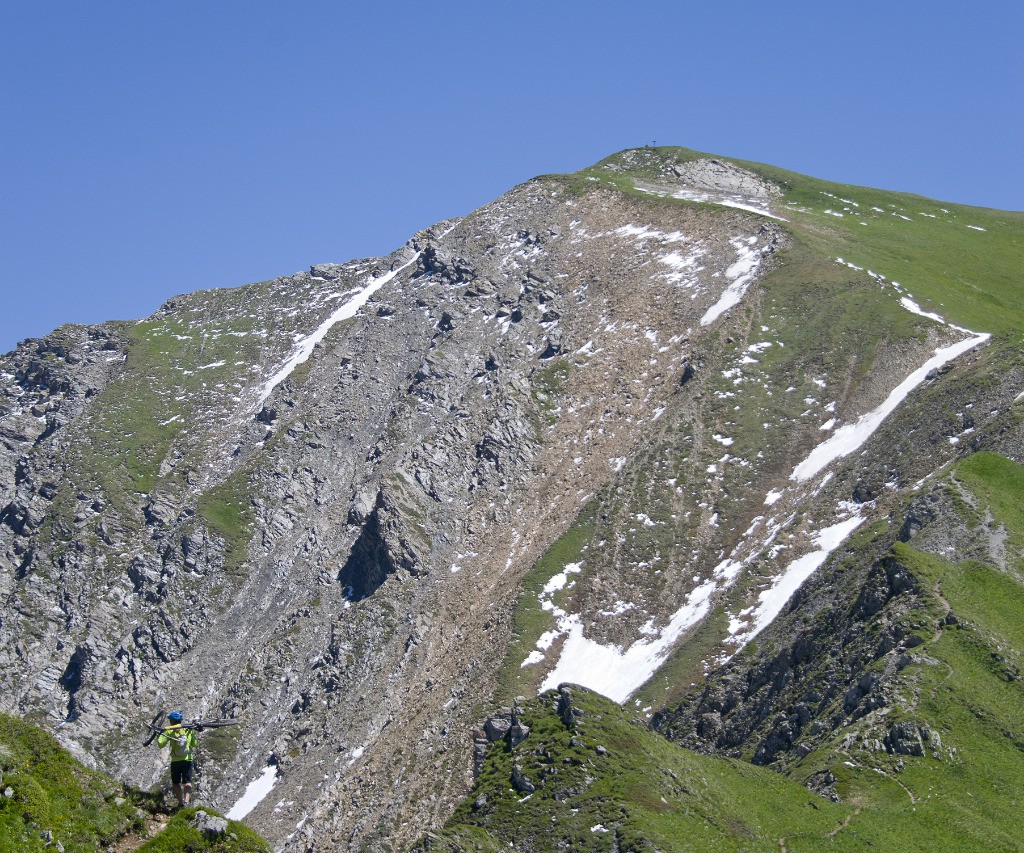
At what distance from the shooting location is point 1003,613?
51875 mm

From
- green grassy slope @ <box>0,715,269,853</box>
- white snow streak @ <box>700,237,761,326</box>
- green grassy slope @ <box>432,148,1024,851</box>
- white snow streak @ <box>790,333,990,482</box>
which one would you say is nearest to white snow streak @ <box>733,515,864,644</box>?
green grassy slope @ <box>432,148,1024,851</box>

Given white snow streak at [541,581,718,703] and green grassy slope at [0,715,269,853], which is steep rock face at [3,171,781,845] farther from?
green grassy slope at [0,715,269,853]

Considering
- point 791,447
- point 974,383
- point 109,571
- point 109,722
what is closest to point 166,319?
point 109,571

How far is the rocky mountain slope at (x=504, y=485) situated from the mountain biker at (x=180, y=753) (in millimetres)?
31468

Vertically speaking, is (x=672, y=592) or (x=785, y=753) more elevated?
(x=672, y=592)

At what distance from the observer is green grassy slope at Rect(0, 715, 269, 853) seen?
18.8 metres

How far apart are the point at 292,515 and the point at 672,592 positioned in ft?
168

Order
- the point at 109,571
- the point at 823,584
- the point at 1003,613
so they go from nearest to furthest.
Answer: the point at 1003,613 → the point at 823,584 → the point at 109,571

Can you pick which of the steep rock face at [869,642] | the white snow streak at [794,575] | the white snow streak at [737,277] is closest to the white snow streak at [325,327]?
the white snow streak at [737,277]

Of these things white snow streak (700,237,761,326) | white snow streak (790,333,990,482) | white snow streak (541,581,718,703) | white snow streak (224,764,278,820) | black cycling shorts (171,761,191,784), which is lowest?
white snow streak (224,764,278,820)

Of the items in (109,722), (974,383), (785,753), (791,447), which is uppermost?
(974,383)

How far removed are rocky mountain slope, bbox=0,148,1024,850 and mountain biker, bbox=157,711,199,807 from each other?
103 ft

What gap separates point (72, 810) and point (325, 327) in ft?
443

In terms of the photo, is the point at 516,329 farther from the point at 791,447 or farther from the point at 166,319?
the point at 166,319
